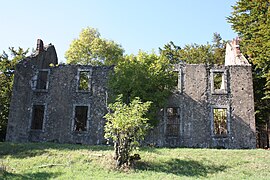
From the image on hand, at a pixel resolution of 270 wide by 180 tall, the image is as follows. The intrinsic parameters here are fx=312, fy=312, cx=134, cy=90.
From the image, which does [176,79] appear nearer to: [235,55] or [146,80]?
[146,80]

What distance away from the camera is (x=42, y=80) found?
2342 cm

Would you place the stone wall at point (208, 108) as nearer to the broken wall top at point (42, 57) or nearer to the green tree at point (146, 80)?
the green tree at point (146, 80)

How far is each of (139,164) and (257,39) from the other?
38.9 ft

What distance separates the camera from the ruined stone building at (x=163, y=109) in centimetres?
2012

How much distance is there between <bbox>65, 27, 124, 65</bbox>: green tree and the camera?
101 ft

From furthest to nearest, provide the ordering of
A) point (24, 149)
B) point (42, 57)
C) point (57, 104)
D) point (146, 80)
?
1. point (42, 57)
2. point (57, 104)
3. point (146, 80)
4. point (24, 149)

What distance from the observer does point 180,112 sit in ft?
67.5

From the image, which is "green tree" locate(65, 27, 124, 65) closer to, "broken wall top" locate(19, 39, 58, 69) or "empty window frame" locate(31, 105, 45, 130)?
"broken wall top" locate(19, 39, 58, 69)

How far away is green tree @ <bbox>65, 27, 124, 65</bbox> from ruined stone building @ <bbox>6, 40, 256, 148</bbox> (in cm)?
874

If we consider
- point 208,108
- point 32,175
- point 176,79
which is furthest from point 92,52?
point 32,175

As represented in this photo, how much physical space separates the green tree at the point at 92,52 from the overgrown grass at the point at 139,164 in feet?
49.9

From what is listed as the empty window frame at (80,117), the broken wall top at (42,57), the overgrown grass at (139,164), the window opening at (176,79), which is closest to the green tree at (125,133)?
the overgrown grass at (139,164)

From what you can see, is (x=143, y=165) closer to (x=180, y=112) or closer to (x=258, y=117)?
(x=180, y=112)

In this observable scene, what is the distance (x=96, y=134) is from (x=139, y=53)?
6.05 metres
